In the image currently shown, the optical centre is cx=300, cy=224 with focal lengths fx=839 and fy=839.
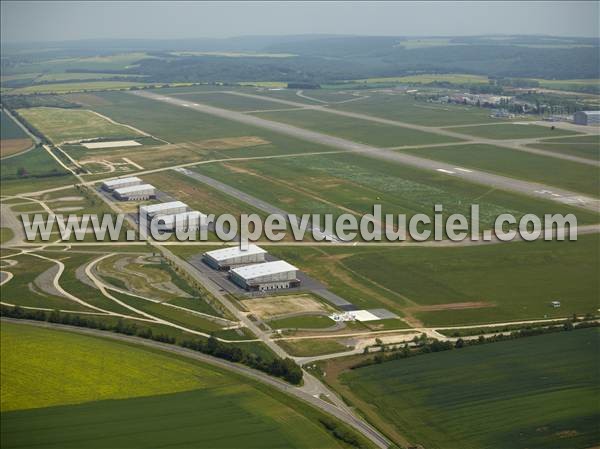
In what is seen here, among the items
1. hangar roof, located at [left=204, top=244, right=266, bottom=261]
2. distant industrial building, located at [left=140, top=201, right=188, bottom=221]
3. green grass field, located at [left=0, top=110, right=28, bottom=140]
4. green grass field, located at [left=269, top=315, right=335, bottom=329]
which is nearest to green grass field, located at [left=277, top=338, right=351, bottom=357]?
green grass field, located at [left=269, top=315, right=335, bottom=329]

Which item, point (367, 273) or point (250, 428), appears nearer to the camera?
point (250, 428)

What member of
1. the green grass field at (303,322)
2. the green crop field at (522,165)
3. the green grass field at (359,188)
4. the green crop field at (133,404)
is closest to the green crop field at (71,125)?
the green grass field at (359,188)

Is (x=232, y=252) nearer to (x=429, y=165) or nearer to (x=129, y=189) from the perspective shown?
(x=129, y=189)

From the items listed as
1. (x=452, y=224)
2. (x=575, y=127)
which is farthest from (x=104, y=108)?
(x=452, y=224)

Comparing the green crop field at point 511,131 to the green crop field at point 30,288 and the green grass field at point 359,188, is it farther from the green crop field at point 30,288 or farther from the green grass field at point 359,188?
the green crop field at point 30,288

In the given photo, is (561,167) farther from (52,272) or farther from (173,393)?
(173,393)

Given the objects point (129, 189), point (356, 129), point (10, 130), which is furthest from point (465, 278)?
point (10, 130)

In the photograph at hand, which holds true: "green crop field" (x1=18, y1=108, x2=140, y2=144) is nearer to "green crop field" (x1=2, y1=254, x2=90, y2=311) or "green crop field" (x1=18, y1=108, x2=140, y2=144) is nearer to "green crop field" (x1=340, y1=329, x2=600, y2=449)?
"green crop field" (x1=2, y1=254, x2=90, y2=311)
